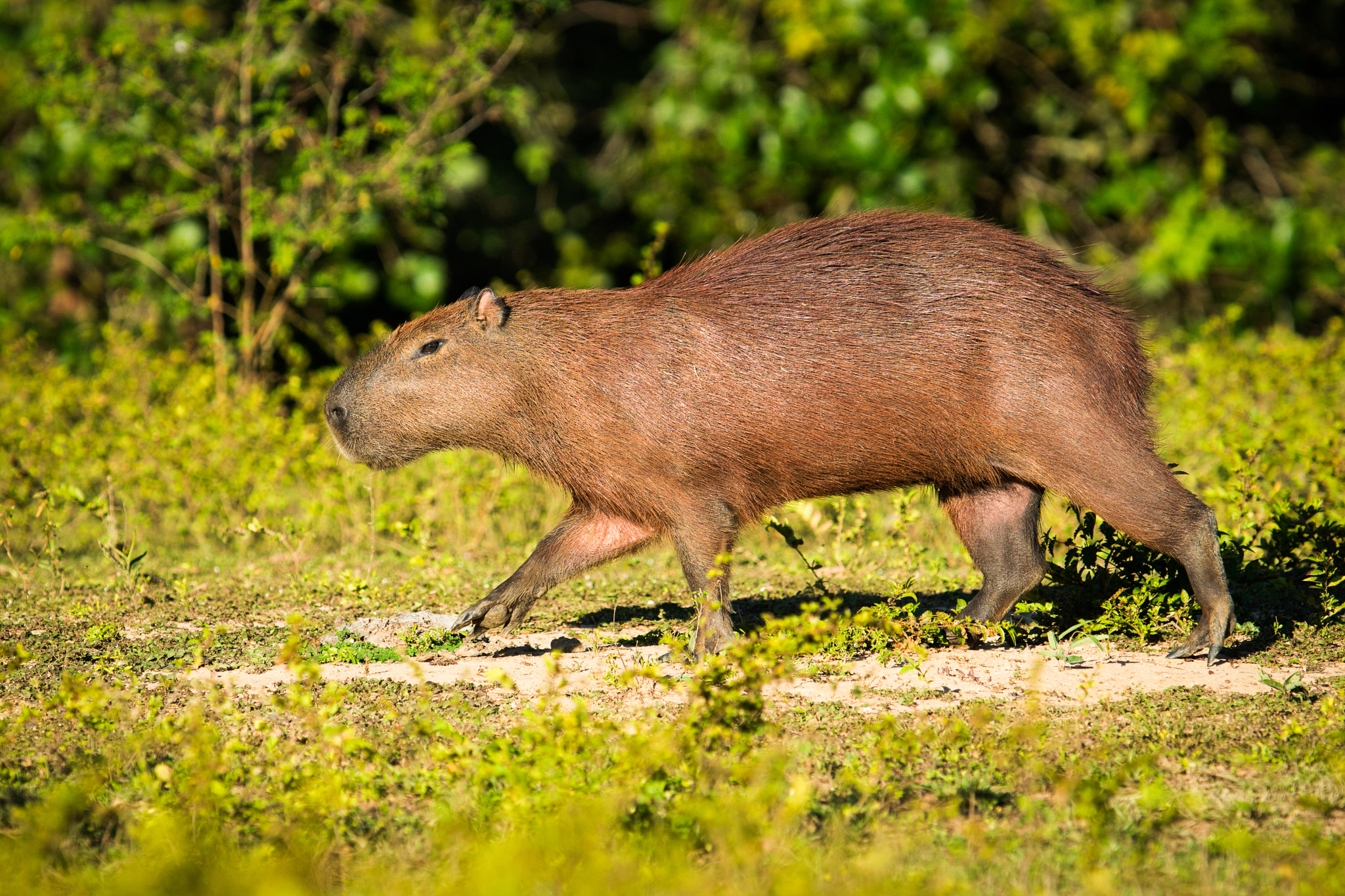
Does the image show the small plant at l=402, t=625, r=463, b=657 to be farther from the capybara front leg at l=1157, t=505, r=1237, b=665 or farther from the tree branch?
the tree branch

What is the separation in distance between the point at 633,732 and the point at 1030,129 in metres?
9.18

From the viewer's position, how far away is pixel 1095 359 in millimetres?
4324

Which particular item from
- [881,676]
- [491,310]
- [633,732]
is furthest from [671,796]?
[491,310]

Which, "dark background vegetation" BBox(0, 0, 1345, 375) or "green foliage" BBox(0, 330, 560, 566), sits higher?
"dark background vegetation" BBox(0, 0, 1345, 375)

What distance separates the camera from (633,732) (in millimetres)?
3674

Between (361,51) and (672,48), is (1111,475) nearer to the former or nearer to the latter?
(672,48)

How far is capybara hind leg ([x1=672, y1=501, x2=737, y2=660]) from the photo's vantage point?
441cm

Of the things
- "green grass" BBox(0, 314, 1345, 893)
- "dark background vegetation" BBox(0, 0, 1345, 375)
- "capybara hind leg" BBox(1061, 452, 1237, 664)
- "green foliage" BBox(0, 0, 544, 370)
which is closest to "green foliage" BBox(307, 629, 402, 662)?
"green grass" BBox(0, 314, 1345, 893)

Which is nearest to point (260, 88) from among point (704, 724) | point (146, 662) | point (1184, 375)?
point (146, 662)

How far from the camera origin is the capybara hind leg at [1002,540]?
4758 millimetres

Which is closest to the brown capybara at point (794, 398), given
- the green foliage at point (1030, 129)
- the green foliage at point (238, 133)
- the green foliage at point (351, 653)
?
the green foliage at point (351, 653)

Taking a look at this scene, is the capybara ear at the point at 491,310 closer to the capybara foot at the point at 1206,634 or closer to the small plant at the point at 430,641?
the small plant at the point at 430,641

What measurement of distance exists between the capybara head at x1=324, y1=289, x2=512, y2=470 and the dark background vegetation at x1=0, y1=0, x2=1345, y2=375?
2609mm

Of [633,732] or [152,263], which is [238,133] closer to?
[152,263]
